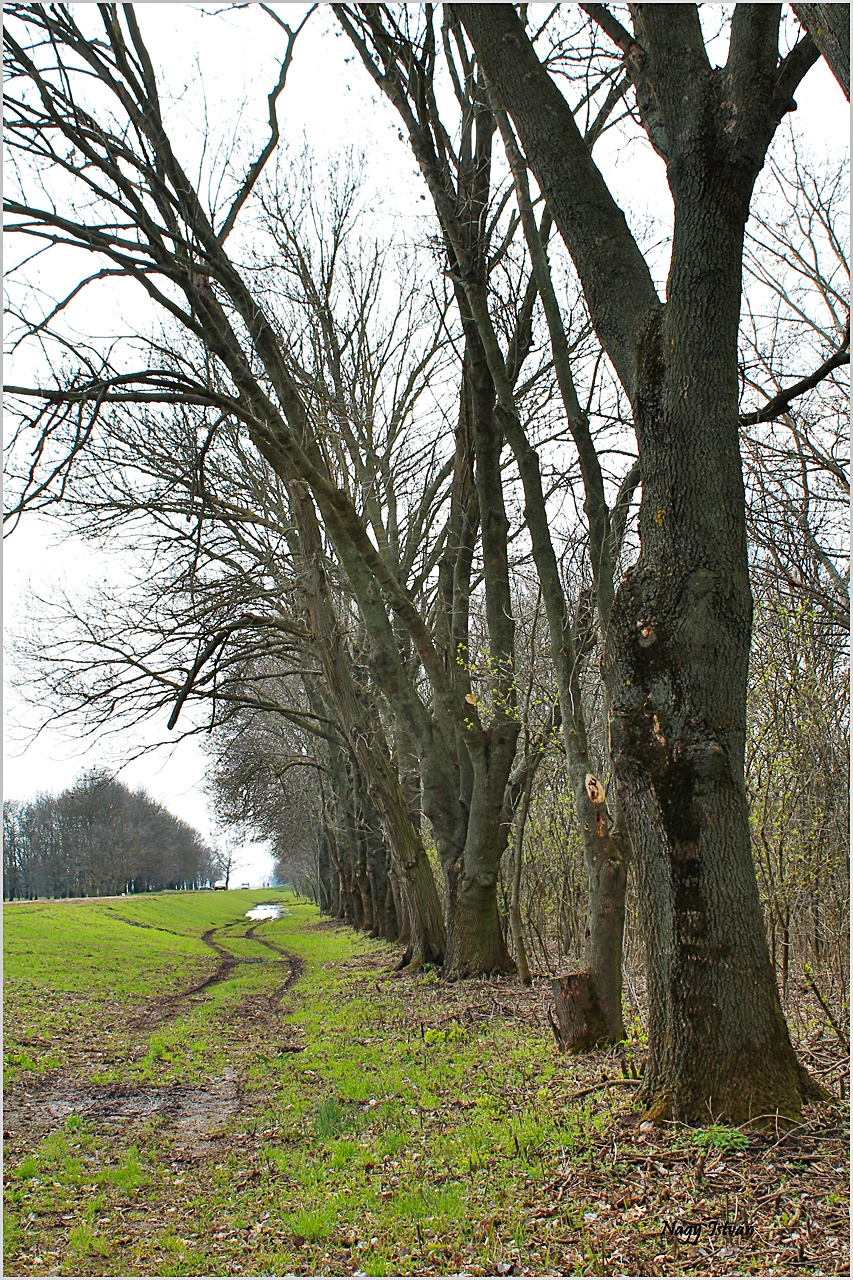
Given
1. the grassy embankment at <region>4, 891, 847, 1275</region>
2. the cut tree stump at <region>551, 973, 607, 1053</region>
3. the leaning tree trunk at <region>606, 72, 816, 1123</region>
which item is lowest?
the grassy embankment at <region>4, 891, 847, 1275</region>

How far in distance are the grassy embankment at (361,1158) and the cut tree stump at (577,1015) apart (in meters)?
0.23

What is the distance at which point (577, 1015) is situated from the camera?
683 cm

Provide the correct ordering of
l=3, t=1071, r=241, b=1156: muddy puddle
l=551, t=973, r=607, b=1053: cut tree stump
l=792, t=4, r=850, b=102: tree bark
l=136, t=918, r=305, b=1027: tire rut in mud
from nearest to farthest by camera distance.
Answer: l=792, t=4, r=850, b=102: tree bark, l=3, t=1071, r=241, b=1156: muddy puddle, l=551, t=973, r=607, b=1053: cut tree stump, l=136, t=918, r=305, b=1027: tire rut in mud

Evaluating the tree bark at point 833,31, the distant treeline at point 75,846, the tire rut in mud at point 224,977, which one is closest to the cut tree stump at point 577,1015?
the tree bark at point 833,31

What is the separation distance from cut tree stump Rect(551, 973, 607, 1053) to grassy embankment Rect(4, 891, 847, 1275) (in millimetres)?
233

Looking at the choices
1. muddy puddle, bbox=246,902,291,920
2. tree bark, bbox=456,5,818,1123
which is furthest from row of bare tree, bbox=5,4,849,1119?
muddy puddle, bbox=246,902,291,920

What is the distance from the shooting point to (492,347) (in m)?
8.45

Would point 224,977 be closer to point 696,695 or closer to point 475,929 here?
point 475,929

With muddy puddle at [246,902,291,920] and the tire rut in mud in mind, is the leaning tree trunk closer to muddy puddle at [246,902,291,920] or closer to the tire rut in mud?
the tire rut in mud

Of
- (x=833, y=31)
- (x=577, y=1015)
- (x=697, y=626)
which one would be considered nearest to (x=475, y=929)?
(x=577, y=1015)

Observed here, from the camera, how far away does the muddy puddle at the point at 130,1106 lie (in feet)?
21.1

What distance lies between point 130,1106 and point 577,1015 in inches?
151

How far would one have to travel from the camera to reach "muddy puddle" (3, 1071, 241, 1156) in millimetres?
6426

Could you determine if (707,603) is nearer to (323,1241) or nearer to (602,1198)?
(602,1198)
